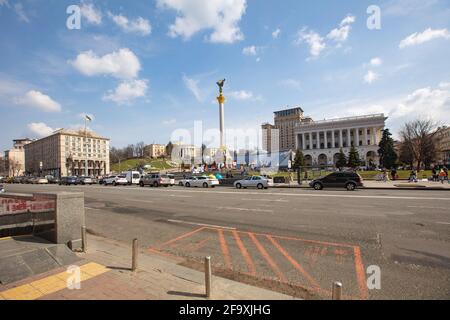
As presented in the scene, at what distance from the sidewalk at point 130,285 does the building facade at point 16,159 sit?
13903 centimetres

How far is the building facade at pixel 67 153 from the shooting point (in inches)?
4747

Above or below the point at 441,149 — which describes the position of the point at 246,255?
below

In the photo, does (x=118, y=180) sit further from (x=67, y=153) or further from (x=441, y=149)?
(x=67, y=153)

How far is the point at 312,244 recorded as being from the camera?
274 inches

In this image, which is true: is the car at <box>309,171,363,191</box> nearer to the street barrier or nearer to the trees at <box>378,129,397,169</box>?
the street barrier

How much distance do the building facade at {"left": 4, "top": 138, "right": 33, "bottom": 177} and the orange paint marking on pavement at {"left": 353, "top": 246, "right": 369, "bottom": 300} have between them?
14272 cm

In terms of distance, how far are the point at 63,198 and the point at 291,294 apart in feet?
20.9

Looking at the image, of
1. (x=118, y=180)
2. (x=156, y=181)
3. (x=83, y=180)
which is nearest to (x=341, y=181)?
(x=156, y=181)

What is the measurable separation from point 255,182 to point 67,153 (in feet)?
408

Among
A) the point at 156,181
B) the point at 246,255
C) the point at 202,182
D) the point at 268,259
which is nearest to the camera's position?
the point at 268,259

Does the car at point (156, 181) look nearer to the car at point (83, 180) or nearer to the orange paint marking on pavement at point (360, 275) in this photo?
the car at point (83, 180)

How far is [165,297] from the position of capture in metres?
3.99

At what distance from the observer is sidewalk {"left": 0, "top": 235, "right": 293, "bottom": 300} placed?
4059 millimetres

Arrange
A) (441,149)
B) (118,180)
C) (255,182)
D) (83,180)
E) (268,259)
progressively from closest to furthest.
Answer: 1. (268,259)
2. (255,182)
3. (118,180)
4. (83,180)
5. (441,149)
